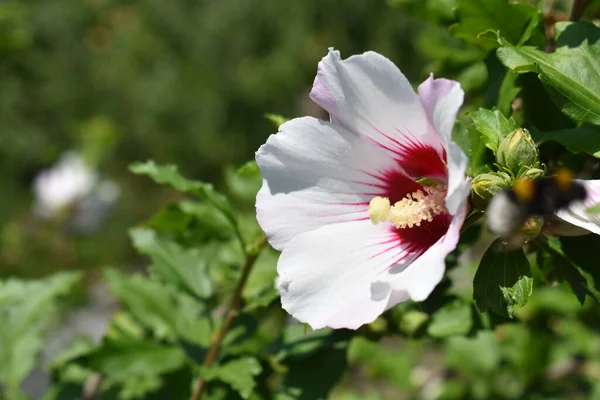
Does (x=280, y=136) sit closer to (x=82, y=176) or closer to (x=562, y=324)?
(x=562, y=324)

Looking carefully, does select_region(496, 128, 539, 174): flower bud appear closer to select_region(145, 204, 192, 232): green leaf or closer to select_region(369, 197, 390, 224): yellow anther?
select_region(369, 197, 390, 224): yellow anther

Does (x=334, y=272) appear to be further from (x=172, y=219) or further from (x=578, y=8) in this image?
(x=578, y=8)

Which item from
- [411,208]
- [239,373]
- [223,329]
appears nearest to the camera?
[411,208]

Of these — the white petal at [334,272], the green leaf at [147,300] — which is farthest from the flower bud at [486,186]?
the green leaf at [147,300]

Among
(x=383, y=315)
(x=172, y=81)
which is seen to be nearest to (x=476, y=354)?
(x=383, y=315)

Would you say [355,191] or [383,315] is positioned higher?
[355,191]

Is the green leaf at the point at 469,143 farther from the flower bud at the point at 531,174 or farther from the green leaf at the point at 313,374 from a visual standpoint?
the green leaf at the point at 313,374

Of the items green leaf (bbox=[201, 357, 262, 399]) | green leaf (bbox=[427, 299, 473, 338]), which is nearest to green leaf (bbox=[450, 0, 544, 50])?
green leaf (bbox=[427, 299, 473, 338])
